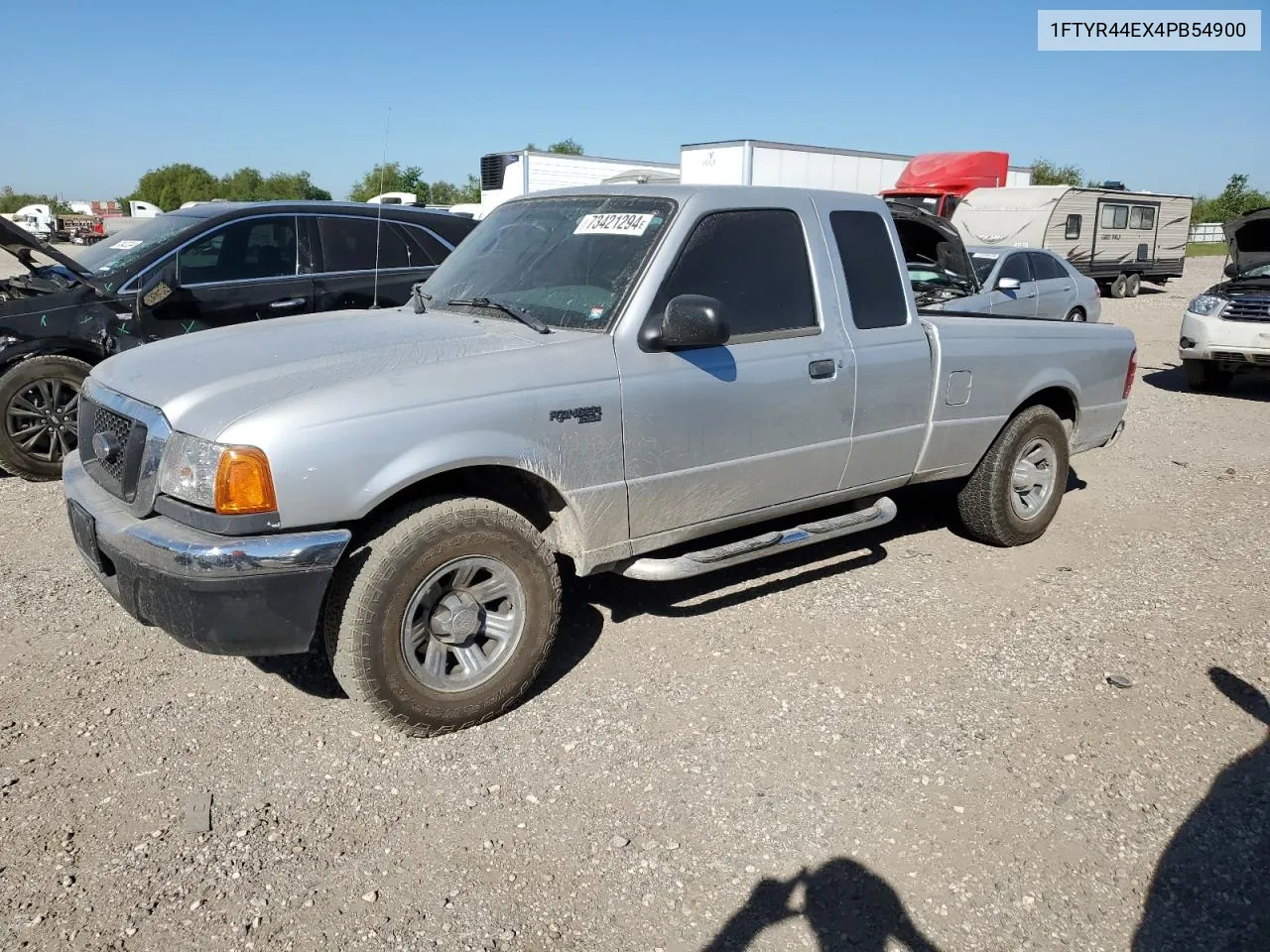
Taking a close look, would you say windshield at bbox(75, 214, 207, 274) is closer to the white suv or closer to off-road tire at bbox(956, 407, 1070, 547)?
off-road tire at bbox(956, 407, 1070, 547)

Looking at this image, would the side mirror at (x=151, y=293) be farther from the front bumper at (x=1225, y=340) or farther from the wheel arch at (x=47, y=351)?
the front bumper at (x=1225, y=340)

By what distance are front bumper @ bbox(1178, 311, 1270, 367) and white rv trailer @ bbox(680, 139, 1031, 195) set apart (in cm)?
1171

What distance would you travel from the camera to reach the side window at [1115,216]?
23.5m

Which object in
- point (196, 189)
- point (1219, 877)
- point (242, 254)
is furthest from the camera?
point (196, 189)

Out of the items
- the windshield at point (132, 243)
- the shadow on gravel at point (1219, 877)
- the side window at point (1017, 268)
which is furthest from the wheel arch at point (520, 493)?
the side window at point (1017, 268)

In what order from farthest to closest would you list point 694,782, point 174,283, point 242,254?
point 242,254 < point 174,283 < point 694,782

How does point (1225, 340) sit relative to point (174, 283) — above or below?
below

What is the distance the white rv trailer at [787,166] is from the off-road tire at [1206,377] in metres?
11.6

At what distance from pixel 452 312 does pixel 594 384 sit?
0.98 metres

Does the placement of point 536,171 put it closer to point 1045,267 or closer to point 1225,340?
point 1045,267

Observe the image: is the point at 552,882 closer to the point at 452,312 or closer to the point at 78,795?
the point at 78,795

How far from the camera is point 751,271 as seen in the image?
4184 mm

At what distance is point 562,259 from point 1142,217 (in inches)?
1004

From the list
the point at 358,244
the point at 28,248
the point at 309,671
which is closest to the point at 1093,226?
the point at 358,244
